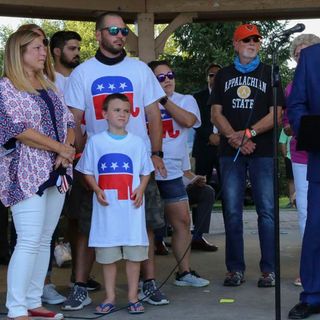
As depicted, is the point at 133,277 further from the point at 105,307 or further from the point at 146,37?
the point at 146,37

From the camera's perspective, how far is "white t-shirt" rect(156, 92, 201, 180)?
243 inches

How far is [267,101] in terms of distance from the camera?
6.24 metres

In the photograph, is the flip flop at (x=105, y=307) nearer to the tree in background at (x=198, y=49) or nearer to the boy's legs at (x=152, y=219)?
the boy's legs at (x=152, y=219)

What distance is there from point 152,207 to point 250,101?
1.30 m

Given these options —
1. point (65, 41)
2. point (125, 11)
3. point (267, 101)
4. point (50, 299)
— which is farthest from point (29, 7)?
point (50, 299)

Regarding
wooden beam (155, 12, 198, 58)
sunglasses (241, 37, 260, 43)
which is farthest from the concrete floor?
wooden beam (155, 12, 198, 58)

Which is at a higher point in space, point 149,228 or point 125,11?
point 125,11

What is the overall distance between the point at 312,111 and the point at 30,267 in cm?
213

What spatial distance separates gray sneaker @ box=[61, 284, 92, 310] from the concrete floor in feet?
0.16

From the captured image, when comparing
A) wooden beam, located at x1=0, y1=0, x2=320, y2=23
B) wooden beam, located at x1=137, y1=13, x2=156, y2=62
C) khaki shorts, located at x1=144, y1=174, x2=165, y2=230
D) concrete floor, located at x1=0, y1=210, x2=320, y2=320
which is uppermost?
wooden beam, located at x1=0, y1=0, x2=320, y2=23

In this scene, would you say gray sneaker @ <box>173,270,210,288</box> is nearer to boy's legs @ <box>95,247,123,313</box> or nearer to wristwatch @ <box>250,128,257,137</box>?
boy's legs @ <box>95,247,123,313</box>

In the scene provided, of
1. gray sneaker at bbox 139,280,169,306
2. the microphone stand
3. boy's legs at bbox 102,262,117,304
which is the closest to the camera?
the microphone stand

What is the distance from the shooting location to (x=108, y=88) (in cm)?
550

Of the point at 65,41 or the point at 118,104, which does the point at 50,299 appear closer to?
the point at 118,104
